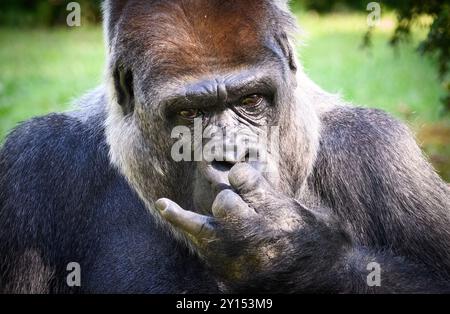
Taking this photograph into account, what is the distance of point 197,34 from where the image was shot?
16.0 feet

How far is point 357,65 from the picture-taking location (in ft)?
46.0

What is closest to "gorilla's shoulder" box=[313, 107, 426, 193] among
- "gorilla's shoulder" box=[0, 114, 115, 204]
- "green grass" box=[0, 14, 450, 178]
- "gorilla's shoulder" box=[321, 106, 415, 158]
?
"gorilla's shoulder" box=[321, 106, 415, 158]

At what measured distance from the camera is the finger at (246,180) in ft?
14.3

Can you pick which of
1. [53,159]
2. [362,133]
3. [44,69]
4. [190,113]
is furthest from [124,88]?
[44,69]

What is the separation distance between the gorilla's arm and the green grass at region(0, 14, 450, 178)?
3.12m

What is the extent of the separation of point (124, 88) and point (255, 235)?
1.49 meters

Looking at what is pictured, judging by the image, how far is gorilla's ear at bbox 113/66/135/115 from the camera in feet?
17.0

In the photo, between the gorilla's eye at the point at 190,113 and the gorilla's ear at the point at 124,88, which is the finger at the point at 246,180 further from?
the gorilla's ear at the point at 124,88

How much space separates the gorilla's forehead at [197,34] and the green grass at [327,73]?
3.65 m

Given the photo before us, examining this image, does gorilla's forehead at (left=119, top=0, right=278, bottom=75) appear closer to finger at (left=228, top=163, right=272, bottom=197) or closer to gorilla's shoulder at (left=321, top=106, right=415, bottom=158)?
finger at (left=228, top=163, right=272, bottom=197)

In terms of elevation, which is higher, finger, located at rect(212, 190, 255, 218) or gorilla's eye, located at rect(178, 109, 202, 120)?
gorilla's eye, located at rect(178, 109, 202, 120)

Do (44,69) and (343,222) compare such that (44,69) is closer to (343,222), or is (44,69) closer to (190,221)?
(343,222)

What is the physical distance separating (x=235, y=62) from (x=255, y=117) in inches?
14.2
